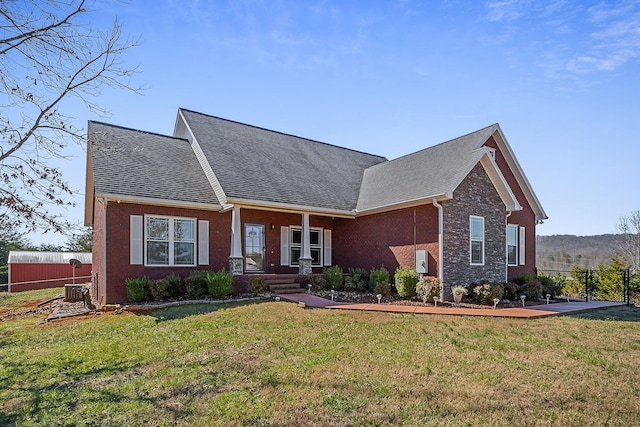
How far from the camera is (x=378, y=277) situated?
14.7 m

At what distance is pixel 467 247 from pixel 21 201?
502 inches

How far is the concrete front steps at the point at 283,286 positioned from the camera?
547 inches

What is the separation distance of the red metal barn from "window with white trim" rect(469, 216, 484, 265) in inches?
895

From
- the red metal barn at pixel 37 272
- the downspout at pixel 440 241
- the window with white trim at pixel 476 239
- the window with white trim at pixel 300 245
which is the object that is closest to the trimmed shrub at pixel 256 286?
the window with white trim at pixel 300 245

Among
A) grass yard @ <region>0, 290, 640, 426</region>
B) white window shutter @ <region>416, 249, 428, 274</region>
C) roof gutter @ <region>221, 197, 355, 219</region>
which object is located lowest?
grass yard @ <region>0, 290, 640, 426</region>

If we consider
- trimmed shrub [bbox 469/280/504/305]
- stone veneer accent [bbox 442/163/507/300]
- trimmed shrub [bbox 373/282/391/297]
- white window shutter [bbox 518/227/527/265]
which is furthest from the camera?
white window shutter [bbox 518/227/527/265]

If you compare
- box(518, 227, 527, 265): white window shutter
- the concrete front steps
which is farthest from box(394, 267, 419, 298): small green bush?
box(518, 227, 527, 265): white window shutter

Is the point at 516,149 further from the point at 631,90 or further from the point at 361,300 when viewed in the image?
the point at 361,300

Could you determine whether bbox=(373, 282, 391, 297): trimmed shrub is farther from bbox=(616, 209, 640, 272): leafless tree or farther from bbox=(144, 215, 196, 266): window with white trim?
bbox=(616, 209, 640, 272): leafless tree

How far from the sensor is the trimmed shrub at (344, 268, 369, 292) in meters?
15.3

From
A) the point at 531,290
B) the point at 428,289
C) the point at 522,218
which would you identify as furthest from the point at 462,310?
the point at 522,218

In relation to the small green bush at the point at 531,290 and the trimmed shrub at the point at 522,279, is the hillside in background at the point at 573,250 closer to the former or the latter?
the trimmed shrub at the point at 522,279

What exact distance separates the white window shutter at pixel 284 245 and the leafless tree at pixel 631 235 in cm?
3262

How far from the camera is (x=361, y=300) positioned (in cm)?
1317
